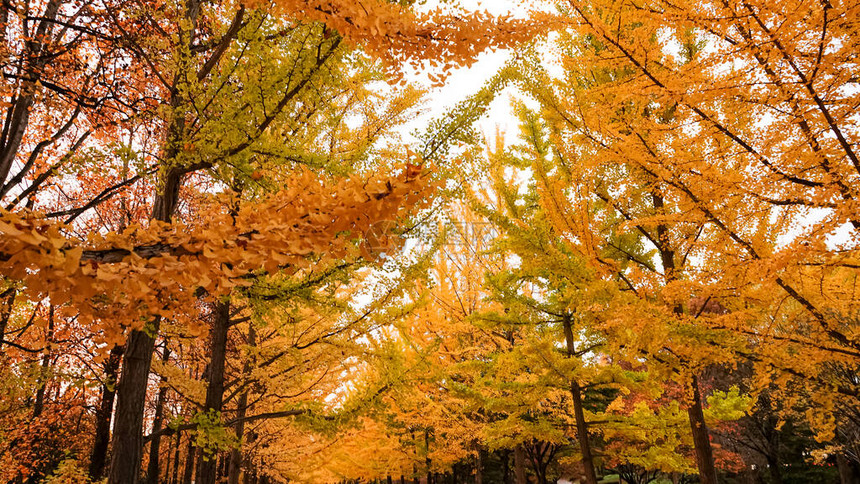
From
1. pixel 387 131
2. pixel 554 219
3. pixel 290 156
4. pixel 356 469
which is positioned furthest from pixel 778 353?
pixel 356 469

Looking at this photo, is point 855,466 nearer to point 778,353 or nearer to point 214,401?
point 778,353

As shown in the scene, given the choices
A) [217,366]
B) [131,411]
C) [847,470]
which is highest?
[217,366]

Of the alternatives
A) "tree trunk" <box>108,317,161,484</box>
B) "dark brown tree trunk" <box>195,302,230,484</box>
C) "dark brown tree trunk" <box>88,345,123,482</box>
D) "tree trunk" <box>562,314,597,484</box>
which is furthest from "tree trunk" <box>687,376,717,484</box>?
"dark brown tree trunk" <box>88,345,123,482</box>

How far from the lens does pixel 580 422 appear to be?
23.6ft

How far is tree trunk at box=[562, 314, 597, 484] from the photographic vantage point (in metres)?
6.98

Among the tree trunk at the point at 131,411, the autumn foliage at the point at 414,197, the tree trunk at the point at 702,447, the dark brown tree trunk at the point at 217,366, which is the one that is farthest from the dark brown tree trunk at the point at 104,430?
the tree trunk at the point at 702,447

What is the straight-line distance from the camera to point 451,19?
2.35 meters

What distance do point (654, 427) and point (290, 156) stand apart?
648cm

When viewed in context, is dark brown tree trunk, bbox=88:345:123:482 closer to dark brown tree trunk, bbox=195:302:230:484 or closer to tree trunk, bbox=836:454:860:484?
dark brown tree trunk, bbox=195:302:230:484

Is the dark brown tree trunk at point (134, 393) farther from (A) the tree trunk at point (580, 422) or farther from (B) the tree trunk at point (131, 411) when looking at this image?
(A) the tree trunk at point (580, 422)

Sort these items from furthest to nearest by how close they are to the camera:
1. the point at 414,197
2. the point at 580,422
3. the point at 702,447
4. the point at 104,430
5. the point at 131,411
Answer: the point at 104,430 < the point at 580,422 < the point at 702,447 < the point at 131,411 < the point at 414,197

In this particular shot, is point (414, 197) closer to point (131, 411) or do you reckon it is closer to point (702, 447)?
point (131, 411)

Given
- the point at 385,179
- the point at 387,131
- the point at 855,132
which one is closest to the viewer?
the point at 385,179

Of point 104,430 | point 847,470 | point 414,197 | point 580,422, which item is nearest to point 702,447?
point 580,422
